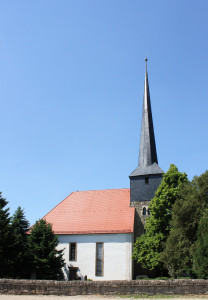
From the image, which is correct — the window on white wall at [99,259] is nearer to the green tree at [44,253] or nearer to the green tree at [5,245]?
the green tree at [44,253]

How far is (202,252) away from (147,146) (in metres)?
14.5

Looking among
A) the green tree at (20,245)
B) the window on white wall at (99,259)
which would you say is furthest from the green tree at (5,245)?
the window on white wall at (99,259)

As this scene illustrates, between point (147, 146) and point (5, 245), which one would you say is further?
point (147, 146)

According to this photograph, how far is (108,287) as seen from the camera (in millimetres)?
16562

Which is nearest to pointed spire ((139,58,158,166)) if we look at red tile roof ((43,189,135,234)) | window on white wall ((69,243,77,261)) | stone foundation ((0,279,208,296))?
red tile roof ((43,189,135,234))

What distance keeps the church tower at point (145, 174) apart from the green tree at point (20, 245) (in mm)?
10000

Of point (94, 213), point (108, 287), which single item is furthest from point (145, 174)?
point (108, 287)

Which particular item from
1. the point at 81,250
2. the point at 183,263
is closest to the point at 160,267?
the point at 183,263

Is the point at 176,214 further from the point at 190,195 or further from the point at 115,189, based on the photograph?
the point at 115,189

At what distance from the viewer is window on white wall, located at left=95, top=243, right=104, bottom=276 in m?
27.8

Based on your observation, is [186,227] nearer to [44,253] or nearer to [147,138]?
[44,253]

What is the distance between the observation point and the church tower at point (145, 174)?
29.5 metres

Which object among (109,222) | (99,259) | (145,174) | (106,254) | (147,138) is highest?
(147,138)

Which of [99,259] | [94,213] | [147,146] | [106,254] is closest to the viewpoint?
[106,254]
